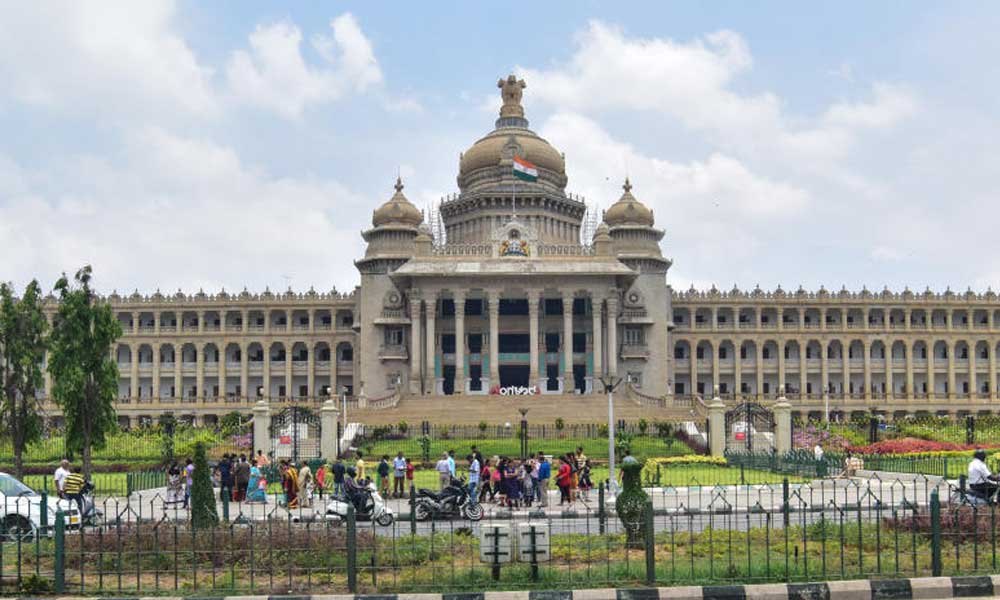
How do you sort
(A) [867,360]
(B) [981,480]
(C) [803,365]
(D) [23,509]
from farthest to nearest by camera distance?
(A) [867,360] → (C) [803,365] → (D) [23,509] → (B) [981,480]

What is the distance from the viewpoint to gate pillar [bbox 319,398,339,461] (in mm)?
44781

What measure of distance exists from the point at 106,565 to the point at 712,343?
239 feet

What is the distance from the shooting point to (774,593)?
601 inches

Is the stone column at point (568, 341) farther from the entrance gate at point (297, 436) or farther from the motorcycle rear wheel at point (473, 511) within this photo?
the motorcycle rear wheel at point (473, 511)

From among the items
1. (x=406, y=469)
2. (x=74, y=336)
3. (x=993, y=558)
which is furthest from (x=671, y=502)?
(x=74, y=336)

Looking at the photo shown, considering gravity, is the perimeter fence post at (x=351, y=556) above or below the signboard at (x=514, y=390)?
below

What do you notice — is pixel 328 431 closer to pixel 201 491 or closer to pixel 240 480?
pixel 240 480

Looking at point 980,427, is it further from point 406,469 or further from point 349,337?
point 349,337

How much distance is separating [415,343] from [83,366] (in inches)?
1309

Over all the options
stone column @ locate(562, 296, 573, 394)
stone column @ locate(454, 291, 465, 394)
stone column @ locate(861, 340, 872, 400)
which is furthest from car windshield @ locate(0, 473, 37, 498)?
stone column @ locate(861, 340, 872, 400)

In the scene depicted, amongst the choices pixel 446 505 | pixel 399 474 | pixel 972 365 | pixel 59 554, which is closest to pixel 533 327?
pixel 399 474

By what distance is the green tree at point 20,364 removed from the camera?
34938 mm

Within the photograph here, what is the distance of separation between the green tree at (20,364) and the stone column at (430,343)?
106 ft

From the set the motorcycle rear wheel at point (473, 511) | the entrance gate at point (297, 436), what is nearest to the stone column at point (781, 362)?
the entrance gate at point (297, 436)
